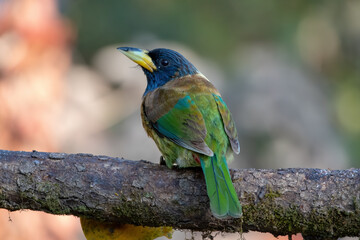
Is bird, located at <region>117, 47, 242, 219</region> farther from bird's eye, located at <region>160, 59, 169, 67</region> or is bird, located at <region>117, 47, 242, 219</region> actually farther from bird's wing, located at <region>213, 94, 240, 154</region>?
bird's eye, located at <region>160, 59, 169, 67</region>

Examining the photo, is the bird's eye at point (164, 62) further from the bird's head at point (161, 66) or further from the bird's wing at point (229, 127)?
the bird's wing at point (229, 127)

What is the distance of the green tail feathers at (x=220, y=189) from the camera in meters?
2.78

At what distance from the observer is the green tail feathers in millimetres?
2783

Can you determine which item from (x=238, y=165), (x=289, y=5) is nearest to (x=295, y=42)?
(x=289, y=5)

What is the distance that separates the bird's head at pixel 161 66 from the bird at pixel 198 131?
0.19m

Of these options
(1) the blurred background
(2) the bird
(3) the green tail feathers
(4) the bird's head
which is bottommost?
(3) the green tail feathers

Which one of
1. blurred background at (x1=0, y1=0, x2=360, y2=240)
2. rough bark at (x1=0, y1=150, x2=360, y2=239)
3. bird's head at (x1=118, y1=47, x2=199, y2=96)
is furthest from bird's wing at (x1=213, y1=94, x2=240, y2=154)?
blurred background at (x1=0, y1=0, x2=360, y2=240)

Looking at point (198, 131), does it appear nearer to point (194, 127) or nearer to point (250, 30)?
point (194, 127)

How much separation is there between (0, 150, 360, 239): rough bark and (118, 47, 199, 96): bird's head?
1.10 meters

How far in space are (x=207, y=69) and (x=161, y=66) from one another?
9425mm

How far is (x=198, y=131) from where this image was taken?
3311 millimetres

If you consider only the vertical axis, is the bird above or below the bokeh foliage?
below

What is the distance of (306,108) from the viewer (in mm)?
13094

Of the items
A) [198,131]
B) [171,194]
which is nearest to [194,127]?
[198,131]
